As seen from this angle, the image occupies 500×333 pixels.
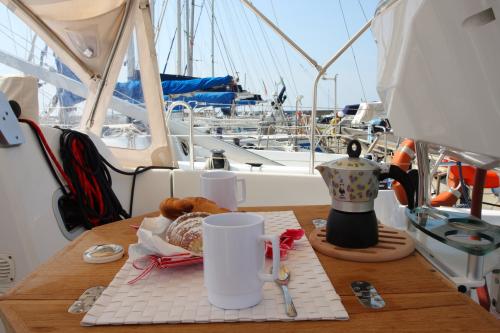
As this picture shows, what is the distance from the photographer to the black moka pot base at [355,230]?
73 cm

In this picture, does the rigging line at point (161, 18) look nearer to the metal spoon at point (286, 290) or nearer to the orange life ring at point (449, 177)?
the orange life ring at point (449, 177)

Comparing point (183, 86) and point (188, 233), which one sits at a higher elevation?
point (183, 86)

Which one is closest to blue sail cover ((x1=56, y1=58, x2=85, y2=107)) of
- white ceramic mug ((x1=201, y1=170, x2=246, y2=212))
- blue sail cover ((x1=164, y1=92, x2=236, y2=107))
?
white ceramic mug ((x1=201, y1=170, x2=246, y2=212))

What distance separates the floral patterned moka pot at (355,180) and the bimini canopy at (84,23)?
1.95 metres

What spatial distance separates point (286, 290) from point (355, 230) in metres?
0.24

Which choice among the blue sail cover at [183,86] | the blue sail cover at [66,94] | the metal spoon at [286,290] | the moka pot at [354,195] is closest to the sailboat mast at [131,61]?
the blue sail cover at [66,94]

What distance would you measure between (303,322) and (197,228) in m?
0.29

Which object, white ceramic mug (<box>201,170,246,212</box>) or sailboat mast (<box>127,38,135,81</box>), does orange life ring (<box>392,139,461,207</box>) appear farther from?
white ceramic mug (<box>201,170,246,212</box>)

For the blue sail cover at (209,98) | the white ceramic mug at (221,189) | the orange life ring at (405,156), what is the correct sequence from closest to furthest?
the white ceramic mug at (221,189)
the orange life ring at (405,156)
the blue sail cover at (209,98)

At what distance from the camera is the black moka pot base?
0.73 m

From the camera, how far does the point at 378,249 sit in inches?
28.3

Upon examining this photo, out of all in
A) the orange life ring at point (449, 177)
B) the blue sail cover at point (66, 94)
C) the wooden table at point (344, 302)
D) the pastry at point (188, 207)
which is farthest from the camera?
the orange life ring at point (449, 177)

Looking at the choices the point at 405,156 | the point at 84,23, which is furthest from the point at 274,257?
the point at 405,156

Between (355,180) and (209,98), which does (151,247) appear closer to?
(355,180)
